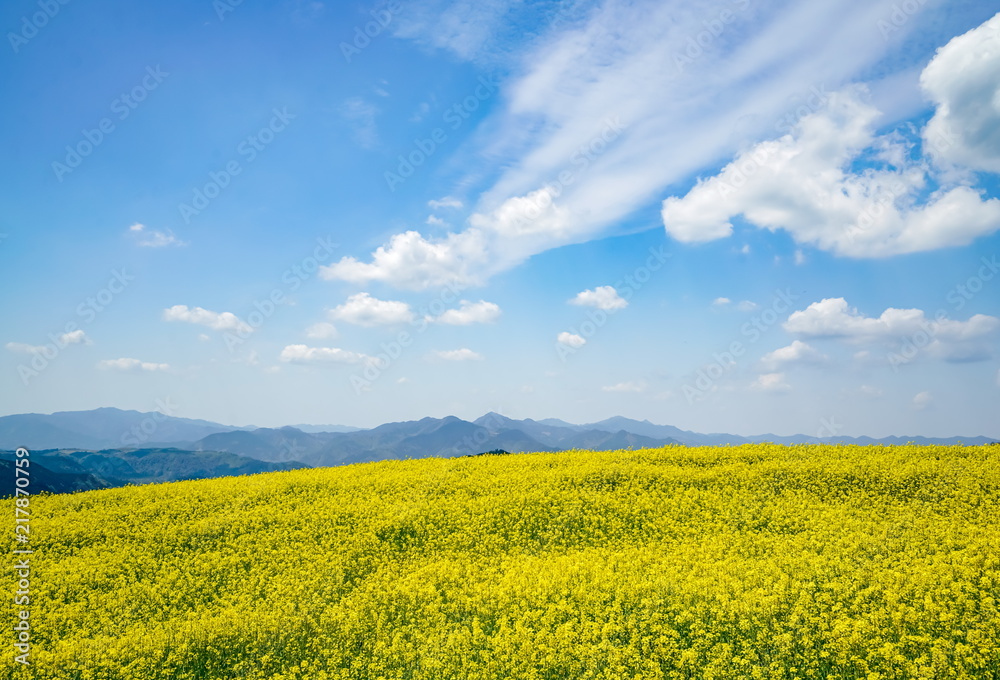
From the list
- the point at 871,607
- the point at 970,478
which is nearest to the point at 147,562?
the point at 871,607

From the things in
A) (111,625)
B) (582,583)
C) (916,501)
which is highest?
(916,501)

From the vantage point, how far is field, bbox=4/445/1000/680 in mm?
14703

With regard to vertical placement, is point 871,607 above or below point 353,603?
above

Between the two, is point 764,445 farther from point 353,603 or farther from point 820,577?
point 353,603

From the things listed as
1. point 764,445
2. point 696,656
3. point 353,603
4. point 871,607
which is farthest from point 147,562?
point 764,445

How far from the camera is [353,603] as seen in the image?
1872 centimetres

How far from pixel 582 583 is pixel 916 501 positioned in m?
15.7

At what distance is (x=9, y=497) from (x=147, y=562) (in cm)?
1524

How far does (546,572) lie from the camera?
19.5 metres

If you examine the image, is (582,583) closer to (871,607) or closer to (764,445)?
(871,607)

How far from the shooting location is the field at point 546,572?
48.2 feet

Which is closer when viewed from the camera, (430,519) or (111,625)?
(111,625)

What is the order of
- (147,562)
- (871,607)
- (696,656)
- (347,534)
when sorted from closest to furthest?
1. (696,656)
2. (871,607)
3. (147,562)
4. (347,534)

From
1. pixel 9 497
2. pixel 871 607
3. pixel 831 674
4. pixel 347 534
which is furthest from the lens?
pixel 9 497
